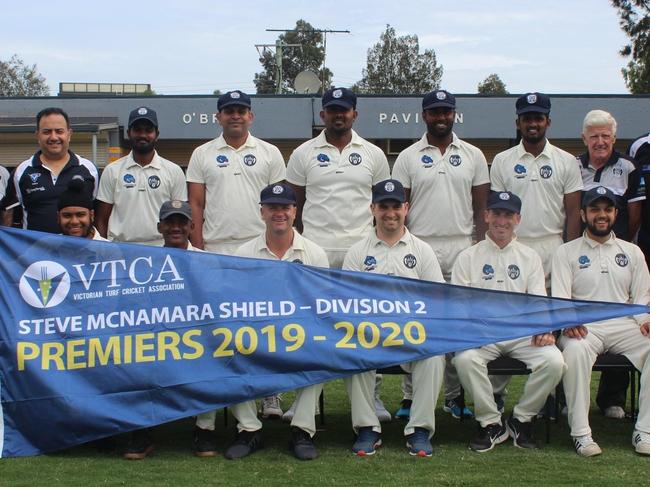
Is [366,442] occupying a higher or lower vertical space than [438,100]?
lower

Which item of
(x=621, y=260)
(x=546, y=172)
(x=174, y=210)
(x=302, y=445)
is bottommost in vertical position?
(x=302, y=445)

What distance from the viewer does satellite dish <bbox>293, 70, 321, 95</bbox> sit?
84.6 ft

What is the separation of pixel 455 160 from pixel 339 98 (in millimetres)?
1061

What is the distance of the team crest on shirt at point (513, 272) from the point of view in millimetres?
6344

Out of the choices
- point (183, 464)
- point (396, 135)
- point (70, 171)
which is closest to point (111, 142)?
point (396, 135)

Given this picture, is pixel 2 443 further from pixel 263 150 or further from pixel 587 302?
pixel 587 302

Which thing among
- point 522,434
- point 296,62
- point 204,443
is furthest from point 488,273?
point 296,62

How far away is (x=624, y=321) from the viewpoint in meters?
6.27

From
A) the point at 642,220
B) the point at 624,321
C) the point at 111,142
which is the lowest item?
the point at 624,321

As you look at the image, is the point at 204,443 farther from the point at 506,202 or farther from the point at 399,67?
the point at 399,67

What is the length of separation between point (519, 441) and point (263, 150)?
3.05 meters

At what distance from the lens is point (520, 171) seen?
6.82m

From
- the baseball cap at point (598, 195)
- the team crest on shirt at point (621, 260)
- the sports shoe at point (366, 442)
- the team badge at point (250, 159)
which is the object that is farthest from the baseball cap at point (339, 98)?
the sports shoe at point (366, 442)

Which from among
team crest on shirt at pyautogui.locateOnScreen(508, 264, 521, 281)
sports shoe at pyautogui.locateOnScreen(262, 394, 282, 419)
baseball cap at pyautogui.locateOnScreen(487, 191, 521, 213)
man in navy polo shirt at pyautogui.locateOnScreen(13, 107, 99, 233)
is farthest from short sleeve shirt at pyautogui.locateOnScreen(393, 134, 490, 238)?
man in navy polo shirt at pyautogui.locateOnScreen(13, 107, 99, 233)
